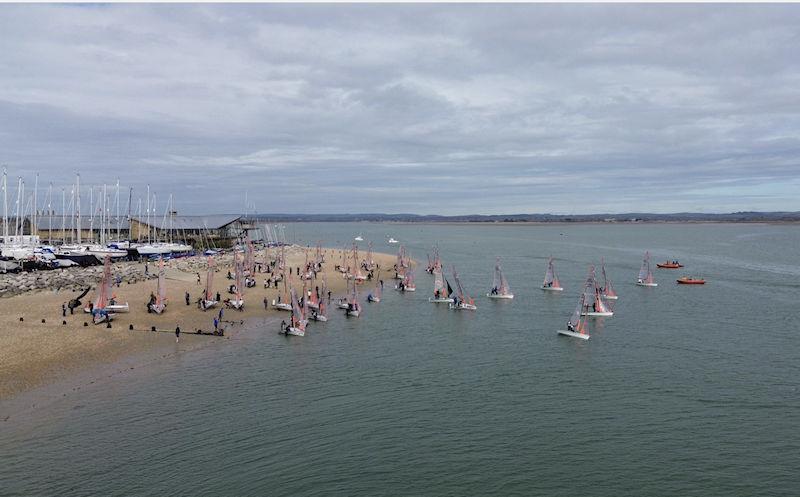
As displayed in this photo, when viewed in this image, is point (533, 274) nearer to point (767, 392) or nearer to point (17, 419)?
point (767, 392)

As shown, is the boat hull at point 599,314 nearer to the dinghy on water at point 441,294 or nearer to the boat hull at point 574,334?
the boat hull at point 574,334

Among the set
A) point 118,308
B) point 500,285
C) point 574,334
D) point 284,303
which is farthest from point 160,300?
point 500,285

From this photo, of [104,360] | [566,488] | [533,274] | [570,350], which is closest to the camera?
[566,488]

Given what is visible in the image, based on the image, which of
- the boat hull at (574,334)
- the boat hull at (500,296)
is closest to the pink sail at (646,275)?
the boat hull at (500,296)

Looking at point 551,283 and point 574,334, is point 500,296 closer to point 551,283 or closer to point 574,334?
point 551,283

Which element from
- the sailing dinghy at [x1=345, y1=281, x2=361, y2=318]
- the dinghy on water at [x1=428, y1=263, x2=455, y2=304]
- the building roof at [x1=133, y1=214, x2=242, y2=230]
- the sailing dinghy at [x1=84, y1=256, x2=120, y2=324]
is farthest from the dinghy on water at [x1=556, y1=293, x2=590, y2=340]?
the building roof at [x1=133, y1=214, x2=242, y2=230]

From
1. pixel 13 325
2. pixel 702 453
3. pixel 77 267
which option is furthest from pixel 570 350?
pixel 77 267
